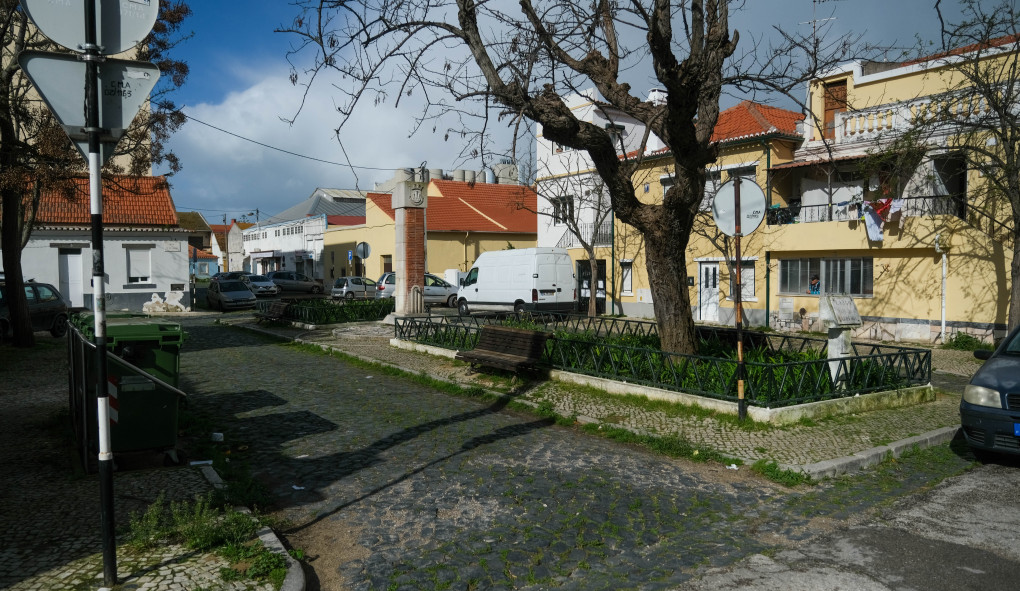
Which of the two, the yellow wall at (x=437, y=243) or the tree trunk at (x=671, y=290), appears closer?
the tree trunk at (x=671, y=290)

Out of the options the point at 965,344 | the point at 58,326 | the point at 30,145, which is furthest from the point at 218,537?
the point at 58,326

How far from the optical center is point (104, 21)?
4336 mm

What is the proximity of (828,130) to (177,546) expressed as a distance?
71.8 feet

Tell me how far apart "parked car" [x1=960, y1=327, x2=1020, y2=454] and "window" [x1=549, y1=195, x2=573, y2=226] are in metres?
19.0

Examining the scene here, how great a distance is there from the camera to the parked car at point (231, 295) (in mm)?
31703

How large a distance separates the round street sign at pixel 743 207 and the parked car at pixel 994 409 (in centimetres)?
283

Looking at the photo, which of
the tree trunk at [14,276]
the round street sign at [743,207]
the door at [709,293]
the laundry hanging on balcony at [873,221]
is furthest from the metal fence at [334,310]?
the round street sign at [743,207]

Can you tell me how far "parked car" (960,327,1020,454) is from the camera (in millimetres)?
6871

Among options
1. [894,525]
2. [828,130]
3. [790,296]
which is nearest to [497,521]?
[894,525]

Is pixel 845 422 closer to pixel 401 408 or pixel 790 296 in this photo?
pixel 401 408

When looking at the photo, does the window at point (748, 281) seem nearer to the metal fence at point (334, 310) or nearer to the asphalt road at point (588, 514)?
the metal fence at point (334, 310)

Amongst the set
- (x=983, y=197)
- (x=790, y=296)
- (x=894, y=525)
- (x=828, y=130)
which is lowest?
(x=894, y=525)

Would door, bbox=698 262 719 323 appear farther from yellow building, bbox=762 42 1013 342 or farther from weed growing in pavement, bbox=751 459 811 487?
weed growing in pavement, bbox=751 459 811 487

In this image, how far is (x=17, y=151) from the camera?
49.6ft
